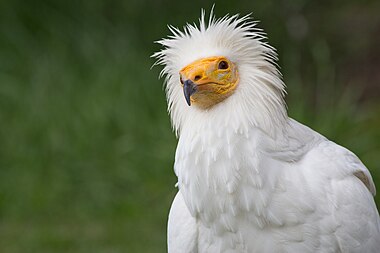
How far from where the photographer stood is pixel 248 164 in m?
3.78

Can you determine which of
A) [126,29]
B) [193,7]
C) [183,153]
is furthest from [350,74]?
[183,153]

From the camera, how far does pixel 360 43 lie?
866 centimetres

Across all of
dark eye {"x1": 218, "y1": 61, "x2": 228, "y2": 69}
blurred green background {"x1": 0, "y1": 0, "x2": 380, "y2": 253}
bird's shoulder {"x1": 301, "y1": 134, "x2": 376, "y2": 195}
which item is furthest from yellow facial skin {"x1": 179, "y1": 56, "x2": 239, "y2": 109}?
Result: blurred green background {"x1": 0, "y1": 0, "x2": 380, "y2": 253}

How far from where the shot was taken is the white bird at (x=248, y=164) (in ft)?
12.5

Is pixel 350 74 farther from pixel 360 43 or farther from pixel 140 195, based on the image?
pixel 140 195

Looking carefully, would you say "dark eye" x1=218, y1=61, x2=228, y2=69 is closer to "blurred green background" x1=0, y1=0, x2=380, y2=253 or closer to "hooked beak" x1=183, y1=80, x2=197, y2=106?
"hooked beak" x1=183, y1=80, x2=197, y2=106

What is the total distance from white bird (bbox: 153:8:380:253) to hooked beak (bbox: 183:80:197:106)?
0.02m

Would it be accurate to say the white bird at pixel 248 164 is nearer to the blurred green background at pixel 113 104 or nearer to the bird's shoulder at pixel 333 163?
the bird's shoulder at pixel 333 163

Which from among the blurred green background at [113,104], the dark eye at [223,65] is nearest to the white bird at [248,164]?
the dark eye at [223,65]

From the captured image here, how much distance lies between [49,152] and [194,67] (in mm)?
4062

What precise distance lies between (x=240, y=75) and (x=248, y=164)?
15.3 inches

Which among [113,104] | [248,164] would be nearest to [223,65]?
[248,164]

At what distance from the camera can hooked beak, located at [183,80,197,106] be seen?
366cm

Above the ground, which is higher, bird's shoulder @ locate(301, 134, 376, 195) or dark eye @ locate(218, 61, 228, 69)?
dark eye @ locate(218, 61, 228, 69)
